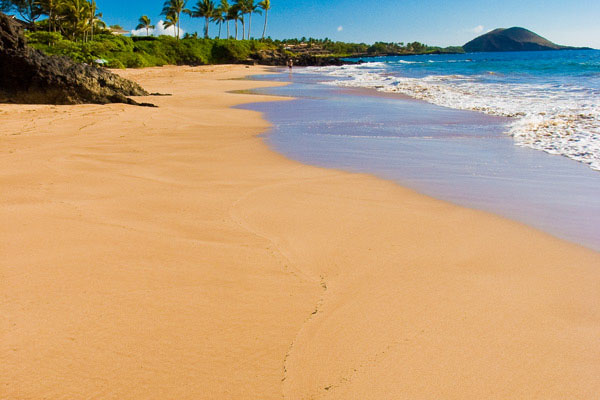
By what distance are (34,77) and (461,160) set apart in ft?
35.7

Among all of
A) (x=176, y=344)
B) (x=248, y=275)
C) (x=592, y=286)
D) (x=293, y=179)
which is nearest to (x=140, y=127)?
(x=293, y=179)

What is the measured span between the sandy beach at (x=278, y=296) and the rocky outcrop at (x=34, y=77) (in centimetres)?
771

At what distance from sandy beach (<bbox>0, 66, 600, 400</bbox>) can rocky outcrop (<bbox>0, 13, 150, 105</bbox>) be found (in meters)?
7.71

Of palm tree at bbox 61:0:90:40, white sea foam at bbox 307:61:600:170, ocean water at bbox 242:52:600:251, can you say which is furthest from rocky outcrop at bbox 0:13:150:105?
palm tree at bbox 61:0:90:40

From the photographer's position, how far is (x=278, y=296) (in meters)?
2.57

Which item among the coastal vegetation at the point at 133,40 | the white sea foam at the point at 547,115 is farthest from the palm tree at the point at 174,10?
the white sea foam at the point at 547,115

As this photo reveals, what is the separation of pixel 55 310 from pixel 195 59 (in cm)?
6016

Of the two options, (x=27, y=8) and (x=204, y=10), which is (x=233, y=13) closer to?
(x=204, y=10)

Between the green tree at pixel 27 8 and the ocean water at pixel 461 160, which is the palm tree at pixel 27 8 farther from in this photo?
the ocean water at pixel 461 160

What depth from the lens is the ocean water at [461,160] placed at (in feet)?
14.4

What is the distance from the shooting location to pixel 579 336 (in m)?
2.27

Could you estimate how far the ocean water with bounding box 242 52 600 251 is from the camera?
4.38 metres

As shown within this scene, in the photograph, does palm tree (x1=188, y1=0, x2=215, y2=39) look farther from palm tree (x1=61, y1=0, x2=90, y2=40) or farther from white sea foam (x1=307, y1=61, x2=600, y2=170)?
white sea foam (x1=307, y1=61, x2=600, y2=170)

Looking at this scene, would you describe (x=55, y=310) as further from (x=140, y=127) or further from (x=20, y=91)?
(x=20, y=91)
